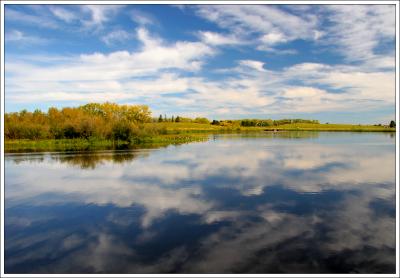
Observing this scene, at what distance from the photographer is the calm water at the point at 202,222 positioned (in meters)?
8.20

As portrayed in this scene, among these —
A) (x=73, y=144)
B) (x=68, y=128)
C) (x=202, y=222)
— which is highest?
(x=68, y=128)

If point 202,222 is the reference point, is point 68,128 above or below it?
above

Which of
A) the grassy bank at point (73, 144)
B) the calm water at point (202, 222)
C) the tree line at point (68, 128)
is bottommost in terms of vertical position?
the calm water at point (202, 222)

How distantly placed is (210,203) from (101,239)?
4.95m

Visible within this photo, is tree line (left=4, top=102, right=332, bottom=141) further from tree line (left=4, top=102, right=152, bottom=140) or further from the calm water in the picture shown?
the calm water

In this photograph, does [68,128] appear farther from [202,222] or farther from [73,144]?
[202,222]

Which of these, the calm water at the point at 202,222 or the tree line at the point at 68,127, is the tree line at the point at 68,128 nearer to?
the tree line at the point at 68,127

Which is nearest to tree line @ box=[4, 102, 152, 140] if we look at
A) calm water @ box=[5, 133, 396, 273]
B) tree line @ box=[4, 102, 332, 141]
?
tree line @ box=[4, 102, 332, 141]

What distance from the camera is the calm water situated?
820cm

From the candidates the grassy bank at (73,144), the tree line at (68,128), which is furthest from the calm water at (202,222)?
the tree line at (68,128)

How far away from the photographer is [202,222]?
36.2 feet

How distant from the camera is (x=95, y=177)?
19.9 meters

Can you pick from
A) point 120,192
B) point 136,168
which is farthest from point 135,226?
point 136,168

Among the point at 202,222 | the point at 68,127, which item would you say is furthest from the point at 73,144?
the point at 202,222
